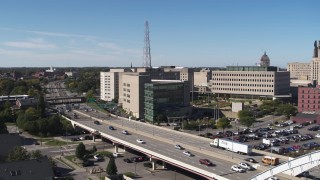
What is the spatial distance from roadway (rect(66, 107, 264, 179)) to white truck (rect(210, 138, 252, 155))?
2.66ft

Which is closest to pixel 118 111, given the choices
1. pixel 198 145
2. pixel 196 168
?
pixel 198 145

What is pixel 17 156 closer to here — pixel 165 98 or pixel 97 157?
pixel 97 157

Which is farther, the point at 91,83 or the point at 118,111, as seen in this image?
the point at 91,83

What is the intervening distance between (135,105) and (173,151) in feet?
140

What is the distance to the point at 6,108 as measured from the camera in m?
88.8

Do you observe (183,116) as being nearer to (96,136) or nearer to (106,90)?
(96,136)

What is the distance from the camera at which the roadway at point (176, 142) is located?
37.9m

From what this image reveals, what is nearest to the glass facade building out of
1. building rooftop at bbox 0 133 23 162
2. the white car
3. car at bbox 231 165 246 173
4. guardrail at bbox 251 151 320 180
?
the white car

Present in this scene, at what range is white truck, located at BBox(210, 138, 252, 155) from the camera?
4316 centimetres

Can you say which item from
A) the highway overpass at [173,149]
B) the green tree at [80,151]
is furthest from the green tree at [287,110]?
the green tree at [80,151]

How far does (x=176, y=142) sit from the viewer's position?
5044 centimetres

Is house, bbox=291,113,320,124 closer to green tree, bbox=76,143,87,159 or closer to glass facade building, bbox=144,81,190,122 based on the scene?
glass facade building, bbox=144,81,190,122

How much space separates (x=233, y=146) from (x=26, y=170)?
22.9m

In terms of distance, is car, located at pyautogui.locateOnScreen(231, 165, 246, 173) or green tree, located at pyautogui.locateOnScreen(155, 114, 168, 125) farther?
green tree, located at pyautogui.locateOnScreen(155, 114, 168, 125)
